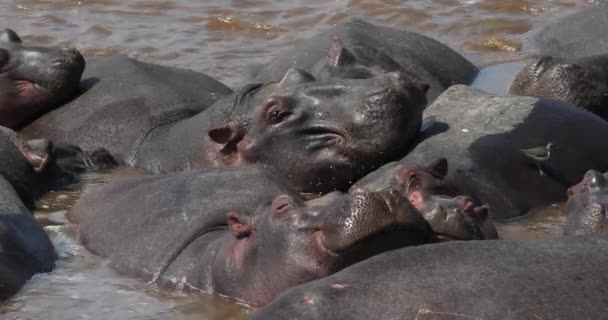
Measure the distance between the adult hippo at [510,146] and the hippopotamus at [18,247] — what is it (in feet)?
5.66

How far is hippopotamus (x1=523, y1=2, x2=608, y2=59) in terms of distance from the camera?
10359 mm

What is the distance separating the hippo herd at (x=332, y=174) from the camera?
14.5 feet

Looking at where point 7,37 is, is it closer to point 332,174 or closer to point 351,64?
point 351,64

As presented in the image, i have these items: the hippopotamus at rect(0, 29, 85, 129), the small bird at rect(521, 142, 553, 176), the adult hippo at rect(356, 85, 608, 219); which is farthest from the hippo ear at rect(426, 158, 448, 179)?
the hippopotamus at rect(0, 29, 85, 129)

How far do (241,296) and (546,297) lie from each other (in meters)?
1.50

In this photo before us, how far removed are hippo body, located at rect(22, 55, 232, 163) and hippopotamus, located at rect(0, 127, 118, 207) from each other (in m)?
0.27

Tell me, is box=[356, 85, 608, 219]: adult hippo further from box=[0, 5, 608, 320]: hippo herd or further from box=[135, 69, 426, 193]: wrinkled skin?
box=[135, 69, 426, 193]: wrinkled skin

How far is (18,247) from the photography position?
6.05 metres

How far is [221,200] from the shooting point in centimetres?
629

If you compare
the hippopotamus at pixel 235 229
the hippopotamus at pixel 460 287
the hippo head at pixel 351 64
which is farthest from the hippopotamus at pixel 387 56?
the hippopotamus at pixel 460 287

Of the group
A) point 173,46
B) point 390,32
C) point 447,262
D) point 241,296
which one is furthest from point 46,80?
point 447,262

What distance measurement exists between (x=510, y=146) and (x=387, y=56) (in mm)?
1999

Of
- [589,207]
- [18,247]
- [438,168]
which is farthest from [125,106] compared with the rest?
[589,207]

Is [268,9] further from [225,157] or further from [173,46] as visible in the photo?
[225,157]
